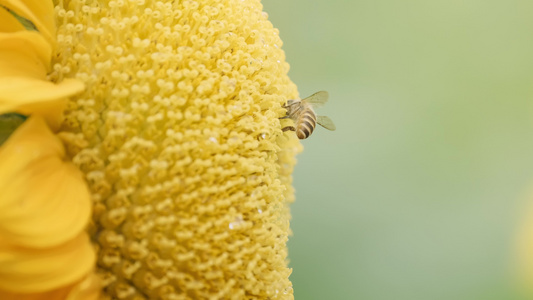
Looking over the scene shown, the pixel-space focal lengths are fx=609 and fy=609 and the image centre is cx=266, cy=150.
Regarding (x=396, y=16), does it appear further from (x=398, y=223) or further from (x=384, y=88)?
(x=398, y=223)

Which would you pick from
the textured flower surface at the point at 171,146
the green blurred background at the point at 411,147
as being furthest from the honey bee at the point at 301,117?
the green blurred background at the point at 411,147

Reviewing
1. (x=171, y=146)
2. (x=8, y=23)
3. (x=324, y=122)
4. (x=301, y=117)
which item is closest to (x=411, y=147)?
(x=324, y=122)

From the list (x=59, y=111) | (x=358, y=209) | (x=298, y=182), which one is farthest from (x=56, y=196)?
(x=358, y=209)

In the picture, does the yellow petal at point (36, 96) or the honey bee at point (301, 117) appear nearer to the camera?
the yellow petal at point (36, 96)

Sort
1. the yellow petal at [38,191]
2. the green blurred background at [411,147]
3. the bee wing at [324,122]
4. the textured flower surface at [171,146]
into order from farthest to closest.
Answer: the green blurred background at [411,147], the bee wing at [324,122], the textured flower surface at [171,146], the yellow petal at [38,191]

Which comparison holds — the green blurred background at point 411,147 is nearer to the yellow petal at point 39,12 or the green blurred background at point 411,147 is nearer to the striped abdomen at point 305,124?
the striped abdomen at point 305,124

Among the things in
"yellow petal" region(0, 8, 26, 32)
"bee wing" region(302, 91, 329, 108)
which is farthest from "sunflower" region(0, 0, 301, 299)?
"bee wing" region(302, 91, 329, 108)

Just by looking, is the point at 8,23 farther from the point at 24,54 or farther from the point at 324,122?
the point at 324,122
